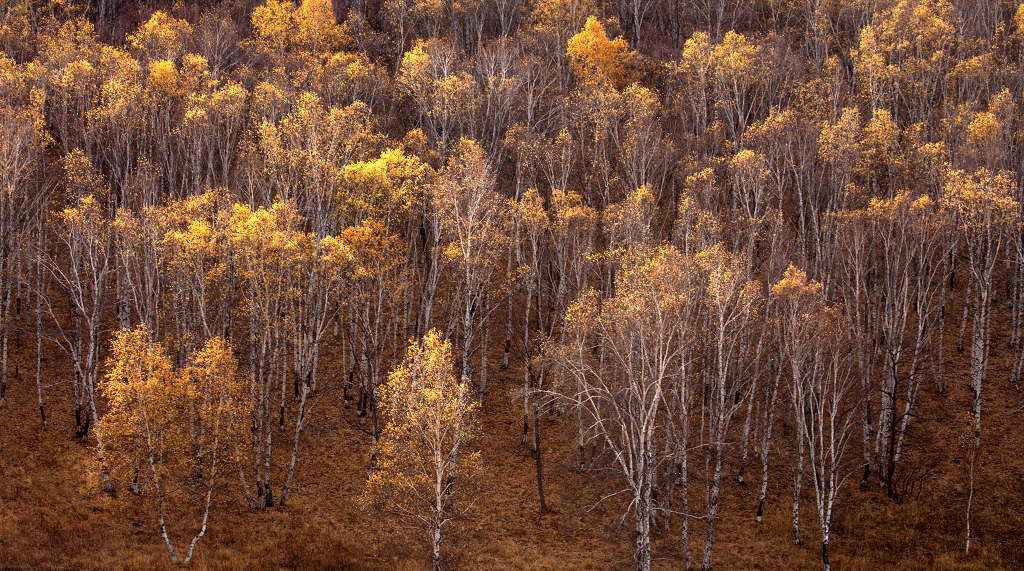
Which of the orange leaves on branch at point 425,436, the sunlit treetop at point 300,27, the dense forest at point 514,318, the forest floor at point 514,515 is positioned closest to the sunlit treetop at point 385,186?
the dense forest at point 514,318

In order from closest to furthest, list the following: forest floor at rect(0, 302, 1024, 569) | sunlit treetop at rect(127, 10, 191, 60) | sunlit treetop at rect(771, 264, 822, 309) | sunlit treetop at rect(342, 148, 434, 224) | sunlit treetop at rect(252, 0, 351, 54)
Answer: sunlit treetop at rect(771, 264, 822, 309) < forest floor at rect(0, 302, 1024, 569) < sunlit treetop at rect(342, 148, 434, 224) < sunlit treetop at rect(127, 10, 191, 60) < sunlit treetop at rect(252, 0, 351, 54)

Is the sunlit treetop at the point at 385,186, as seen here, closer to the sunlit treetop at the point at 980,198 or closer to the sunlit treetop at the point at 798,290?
the sunlit treetop at the point at 798,290

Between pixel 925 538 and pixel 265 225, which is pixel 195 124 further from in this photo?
pixel 925 538

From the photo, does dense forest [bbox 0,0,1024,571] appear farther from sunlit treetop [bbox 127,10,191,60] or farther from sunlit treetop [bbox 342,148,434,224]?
sunlit treetop [bbox 127,10,191,60]

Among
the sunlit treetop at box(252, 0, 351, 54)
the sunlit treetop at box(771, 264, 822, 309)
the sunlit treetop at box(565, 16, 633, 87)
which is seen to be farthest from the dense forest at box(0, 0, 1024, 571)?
the sunlit treetop at box(252, 0, 351, 54)

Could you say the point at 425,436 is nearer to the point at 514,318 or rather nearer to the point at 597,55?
the point at 514,318

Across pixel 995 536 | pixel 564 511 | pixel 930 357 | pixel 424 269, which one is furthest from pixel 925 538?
pixel 424 269

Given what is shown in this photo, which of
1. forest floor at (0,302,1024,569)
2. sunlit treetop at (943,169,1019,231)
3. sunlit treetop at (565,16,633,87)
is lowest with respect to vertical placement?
forest floor at (0,302,1024,569)
